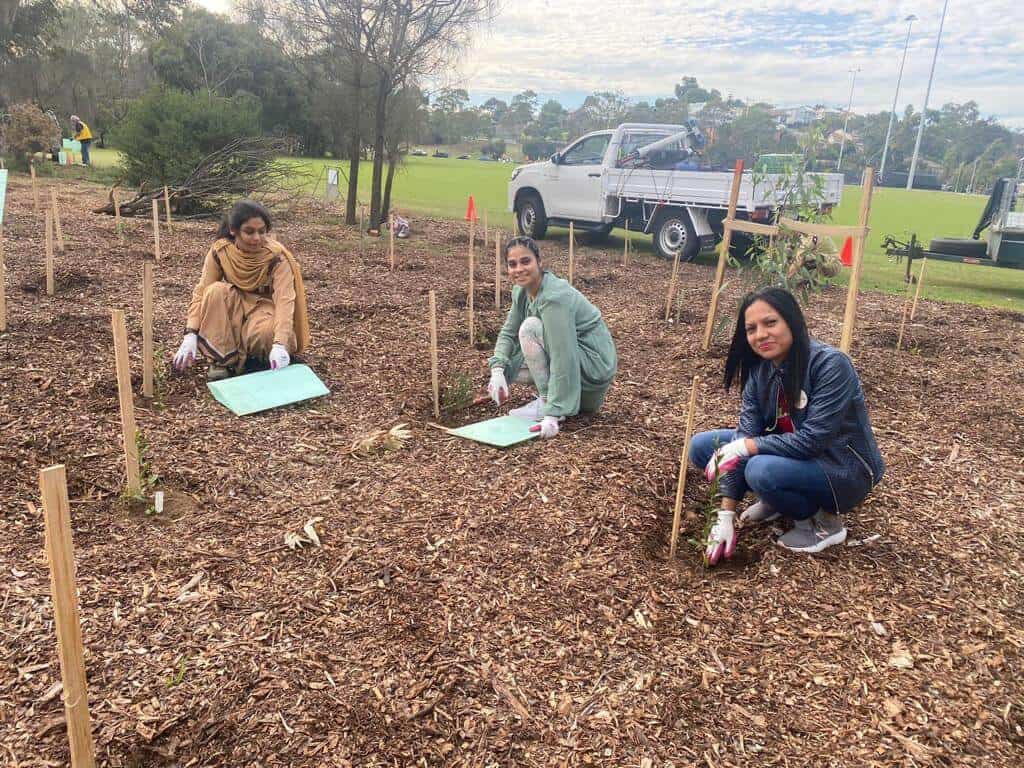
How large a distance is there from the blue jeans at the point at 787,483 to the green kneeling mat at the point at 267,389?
2.29 m

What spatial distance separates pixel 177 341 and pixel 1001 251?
32.2ft

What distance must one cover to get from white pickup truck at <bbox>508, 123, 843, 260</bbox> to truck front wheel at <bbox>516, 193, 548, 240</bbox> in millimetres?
17

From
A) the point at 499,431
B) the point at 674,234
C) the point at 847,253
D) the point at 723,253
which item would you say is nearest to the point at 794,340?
the point at 499,431

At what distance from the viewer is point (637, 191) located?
9.90m

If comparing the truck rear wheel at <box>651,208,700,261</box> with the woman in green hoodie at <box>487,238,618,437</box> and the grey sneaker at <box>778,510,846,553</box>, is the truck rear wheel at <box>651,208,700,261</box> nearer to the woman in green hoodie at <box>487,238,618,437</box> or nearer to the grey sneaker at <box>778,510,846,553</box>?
the woman in green hoodie at <box>487,238,618,437</box>

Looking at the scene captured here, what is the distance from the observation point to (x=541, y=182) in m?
11.3

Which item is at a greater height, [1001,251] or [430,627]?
[1001,251]

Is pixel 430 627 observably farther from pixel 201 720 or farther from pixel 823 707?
pixel 823 707

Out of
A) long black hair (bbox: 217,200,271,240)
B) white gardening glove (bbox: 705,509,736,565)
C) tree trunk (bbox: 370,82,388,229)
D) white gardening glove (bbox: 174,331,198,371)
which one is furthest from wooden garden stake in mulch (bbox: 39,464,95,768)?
tree trunk (bbox: 370,82,388,229)

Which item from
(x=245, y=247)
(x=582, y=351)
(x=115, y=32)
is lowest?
(x=582, y=351)

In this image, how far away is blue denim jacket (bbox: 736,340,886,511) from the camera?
242 cm

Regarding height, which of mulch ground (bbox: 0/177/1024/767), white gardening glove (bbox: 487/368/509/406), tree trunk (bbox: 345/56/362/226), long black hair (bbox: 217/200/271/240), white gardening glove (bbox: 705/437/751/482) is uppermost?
tree trunk (bbox: 345/56/362/226)

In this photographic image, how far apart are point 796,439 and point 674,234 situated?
7.77 meters

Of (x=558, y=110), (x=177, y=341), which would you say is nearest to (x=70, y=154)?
(x=177, y=341)
